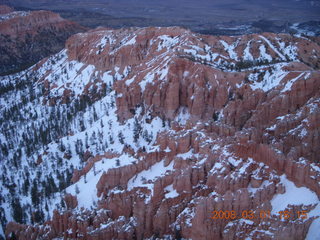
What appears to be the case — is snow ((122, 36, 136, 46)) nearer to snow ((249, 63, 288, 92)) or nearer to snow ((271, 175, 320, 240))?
snow ((249, 63, 288, 92))

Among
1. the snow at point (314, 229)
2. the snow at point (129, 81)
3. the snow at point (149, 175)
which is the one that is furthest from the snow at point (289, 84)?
the snow at point (314, 229)

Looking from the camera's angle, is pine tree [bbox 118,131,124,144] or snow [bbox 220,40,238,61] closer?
pine tree [bbox 118,131,124,144]

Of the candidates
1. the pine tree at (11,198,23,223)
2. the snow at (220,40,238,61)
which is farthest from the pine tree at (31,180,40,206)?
the snow at (220,40,238,61)

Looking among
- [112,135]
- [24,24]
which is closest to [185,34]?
[112,135]

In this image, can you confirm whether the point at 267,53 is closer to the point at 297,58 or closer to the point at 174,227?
the point at 297,58

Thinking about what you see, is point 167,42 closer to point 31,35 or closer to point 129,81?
point 129,81

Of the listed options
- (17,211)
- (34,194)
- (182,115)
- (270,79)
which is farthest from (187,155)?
(270,79)

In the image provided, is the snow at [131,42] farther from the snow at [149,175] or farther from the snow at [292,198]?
the snow at [292,198]
